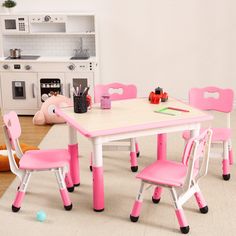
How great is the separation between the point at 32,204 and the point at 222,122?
2.86m

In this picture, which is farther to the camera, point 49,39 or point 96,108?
point 49,39

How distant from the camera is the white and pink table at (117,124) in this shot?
3.21m

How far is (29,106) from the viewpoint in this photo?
6.09m

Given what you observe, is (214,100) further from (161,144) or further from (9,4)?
(9,4)

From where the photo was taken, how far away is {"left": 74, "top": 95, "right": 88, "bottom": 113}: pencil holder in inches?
Result: 141

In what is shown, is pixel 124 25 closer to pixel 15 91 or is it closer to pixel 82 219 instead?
pixel 15 91

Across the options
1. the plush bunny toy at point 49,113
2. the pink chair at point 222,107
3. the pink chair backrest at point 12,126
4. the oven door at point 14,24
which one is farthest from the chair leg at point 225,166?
the oven door at point 14,24

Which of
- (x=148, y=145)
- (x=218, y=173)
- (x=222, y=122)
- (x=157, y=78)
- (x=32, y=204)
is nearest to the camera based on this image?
(x=32, y=204)

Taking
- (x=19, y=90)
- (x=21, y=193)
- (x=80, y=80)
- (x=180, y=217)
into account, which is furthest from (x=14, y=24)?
(x=180, y=217)

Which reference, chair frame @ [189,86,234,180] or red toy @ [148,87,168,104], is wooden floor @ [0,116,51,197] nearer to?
red toy @ [148,87,168,104]

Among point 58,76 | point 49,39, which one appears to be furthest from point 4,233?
point 49,39

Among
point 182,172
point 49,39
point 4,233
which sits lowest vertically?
point 4,233

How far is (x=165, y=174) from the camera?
126 inches

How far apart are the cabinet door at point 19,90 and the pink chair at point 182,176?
3020mm
